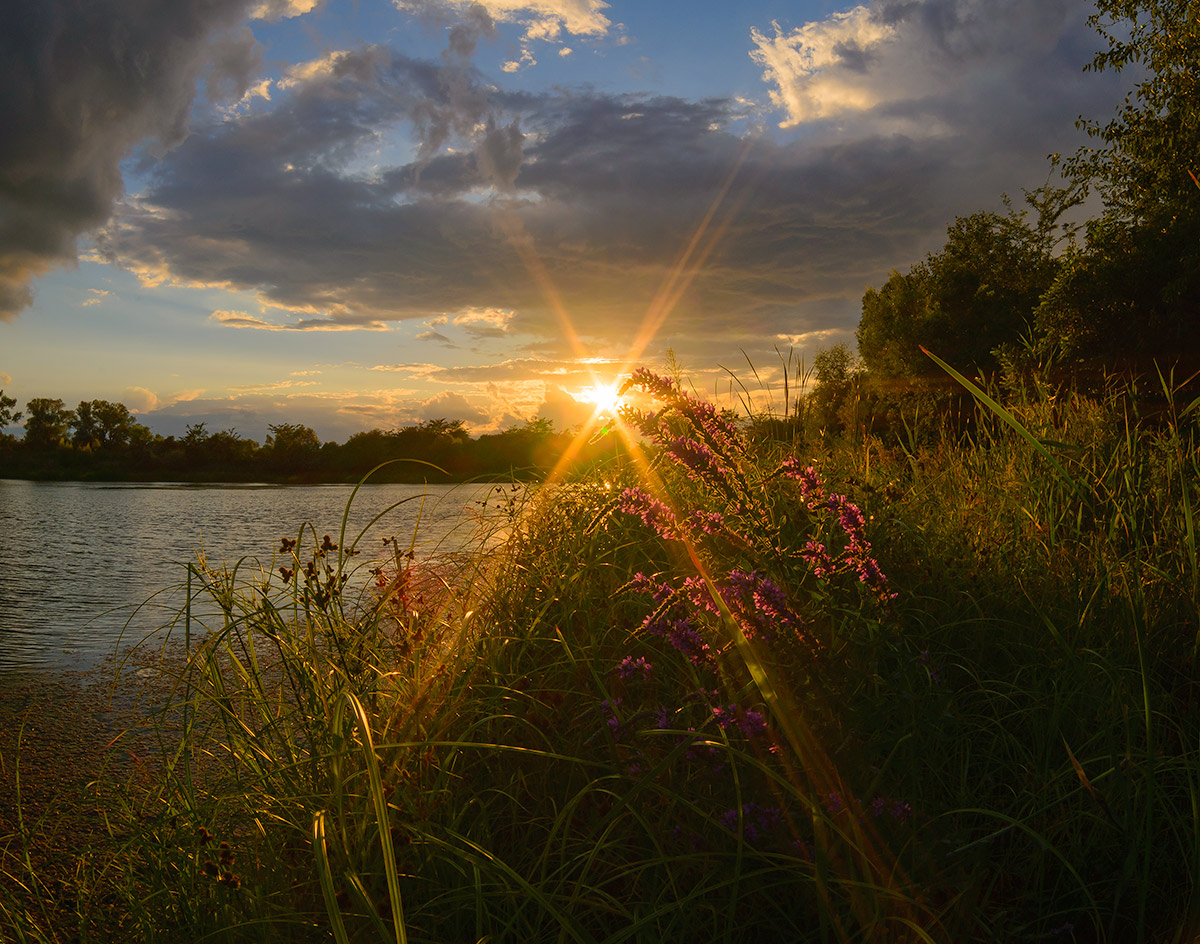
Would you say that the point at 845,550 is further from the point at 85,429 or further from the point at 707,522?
the point at 85,429

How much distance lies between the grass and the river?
2.46ft

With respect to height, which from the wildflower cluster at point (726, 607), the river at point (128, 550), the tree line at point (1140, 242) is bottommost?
the river at point (128, 550)

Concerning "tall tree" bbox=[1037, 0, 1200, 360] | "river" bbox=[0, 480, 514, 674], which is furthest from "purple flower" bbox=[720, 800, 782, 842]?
"tall tree" bbox=[1037, 0, 1200, 360]

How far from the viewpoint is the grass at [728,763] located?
54.9 inches

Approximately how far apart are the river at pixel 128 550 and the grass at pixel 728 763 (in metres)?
0.75

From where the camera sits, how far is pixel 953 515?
351 cm

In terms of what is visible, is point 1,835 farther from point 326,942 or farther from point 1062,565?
point 1062,565

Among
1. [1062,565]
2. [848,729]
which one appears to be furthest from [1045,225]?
[848,729]

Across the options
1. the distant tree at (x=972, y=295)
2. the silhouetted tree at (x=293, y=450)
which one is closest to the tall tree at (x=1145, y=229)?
the distant tree at (x=972, y=295)

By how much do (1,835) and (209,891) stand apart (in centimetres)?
187

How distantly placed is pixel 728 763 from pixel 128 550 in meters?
11.9

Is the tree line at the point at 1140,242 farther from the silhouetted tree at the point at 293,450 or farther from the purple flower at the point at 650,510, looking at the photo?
the silhouetted tree at the point at 293,450

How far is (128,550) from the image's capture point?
1077 cm

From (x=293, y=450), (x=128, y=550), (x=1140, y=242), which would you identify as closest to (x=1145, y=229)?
(x=1140, y=242)
